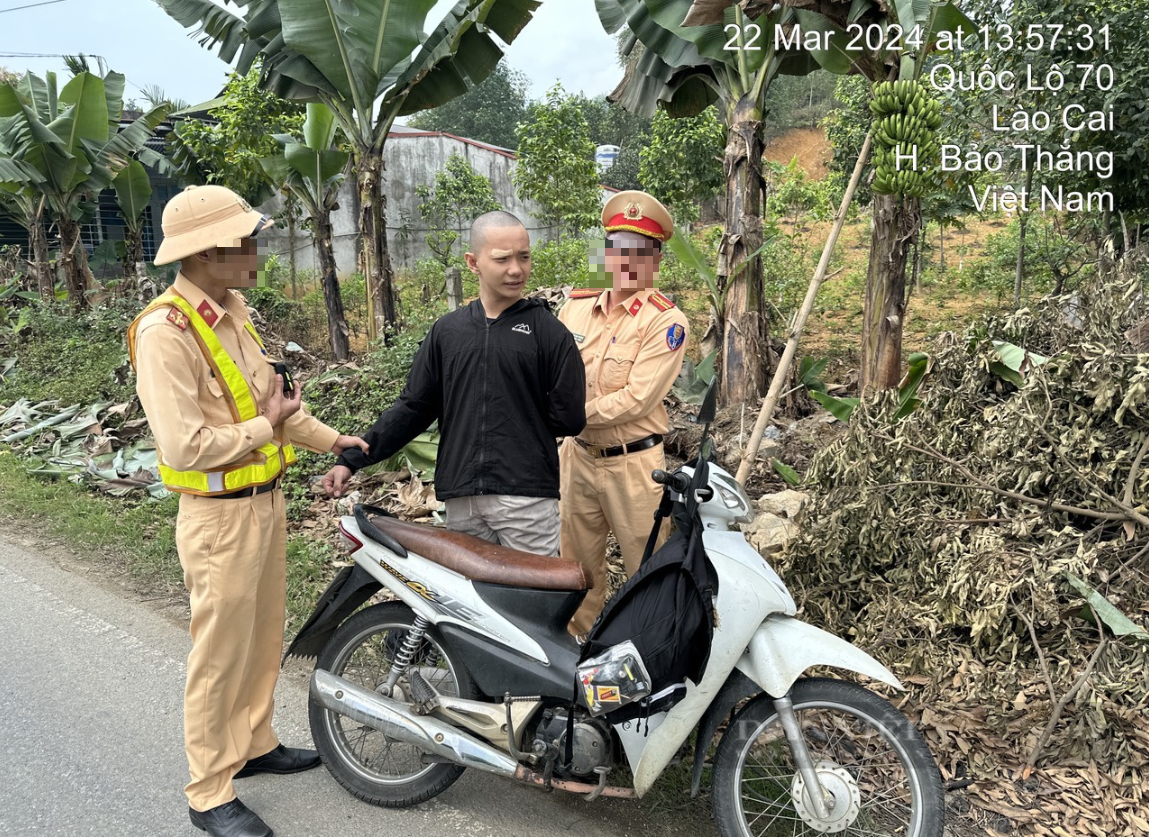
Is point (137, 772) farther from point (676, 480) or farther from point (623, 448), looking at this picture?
point (676, 480)

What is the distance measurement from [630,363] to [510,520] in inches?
33.4

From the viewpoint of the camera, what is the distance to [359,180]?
8195mm

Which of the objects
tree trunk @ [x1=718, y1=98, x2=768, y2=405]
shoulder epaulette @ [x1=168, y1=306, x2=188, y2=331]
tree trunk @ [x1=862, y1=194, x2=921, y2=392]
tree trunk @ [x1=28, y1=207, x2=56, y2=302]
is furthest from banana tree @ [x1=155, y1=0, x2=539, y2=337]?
tree trunk @ [x1=28, y1=207, x2=56, y2=302]

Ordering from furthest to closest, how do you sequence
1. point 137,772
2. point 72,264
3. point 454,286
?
1. point 72,264
2. point 454,286
3. point 137,772

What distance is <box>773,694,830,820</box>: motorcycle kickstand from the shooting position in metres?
2.40

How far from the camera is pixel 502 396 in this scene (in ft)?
9.93

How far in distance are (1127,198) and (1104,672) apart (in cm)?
532

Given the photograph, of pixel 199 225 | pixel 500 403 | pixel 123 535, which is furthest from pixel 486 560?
pixel 123 535

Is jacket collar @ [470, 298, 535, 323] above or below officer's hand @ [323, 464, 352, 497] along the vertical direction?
above

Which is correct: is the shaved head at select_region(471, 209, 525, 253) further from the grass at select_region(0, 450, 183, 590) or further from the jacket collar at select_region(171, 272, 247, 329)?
the grass at select_region(0, 450, 183, 590)

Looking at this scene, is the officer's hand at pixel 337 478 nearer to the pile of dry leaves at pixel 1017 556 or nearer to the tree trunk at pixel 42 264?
the pile of dry leaves at pixel 1017 556

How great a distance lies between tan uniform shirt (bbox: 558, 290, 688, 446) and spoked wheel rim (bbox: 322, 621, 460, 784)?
1095 millimetres

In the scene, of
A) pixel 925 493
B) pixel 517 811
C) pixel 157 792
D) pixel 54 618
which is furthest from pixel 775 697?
pixel 54 618

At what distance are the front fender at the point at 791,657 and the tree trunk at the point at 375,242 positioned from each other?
255 inches
